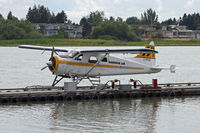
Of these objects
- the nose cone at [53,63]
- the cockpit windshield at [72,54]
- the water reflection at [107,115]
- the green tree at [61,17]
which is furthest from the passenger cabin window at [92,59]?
the green tree at [61,17]

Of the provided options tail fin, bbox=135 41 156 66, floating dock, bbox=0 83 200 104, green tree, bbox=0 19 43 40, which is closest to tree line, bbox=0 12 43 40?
green tree, bbox=0 19 43 40

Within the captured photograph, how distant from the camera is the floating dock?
76.0ft

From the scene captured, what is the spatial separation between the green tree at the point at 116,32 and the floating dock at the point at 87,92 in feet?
268

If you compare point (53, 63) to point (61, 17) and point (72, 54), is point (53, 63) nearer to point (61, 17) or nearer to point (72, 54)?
point (72, 54)

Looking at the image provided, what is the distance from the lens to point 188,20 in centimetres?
16788

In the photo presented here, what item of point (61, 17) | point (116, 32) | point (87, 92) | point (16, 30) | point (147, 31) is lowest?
point (87, 92)

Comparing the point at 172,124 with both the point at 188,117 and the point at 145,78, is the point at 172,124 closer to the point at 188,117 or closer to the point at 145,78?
the point at 188,117

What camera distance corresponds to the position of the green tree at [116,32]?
10988 centimetres

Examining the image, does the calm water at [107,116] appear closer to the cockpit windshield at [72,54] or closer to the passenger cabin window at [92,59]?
the passenger cabin window at [92,59]

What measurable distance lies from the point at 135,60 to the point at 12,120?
360 inches

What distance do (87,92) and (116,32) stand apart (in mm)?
86519

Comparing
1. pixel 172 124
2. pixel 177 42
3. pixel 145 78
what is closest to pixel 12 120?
pixel 172 124

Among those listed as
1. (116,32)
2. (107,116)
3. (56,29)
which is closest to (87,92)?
(107,116)

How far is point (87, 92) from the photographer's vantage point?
2434cm
